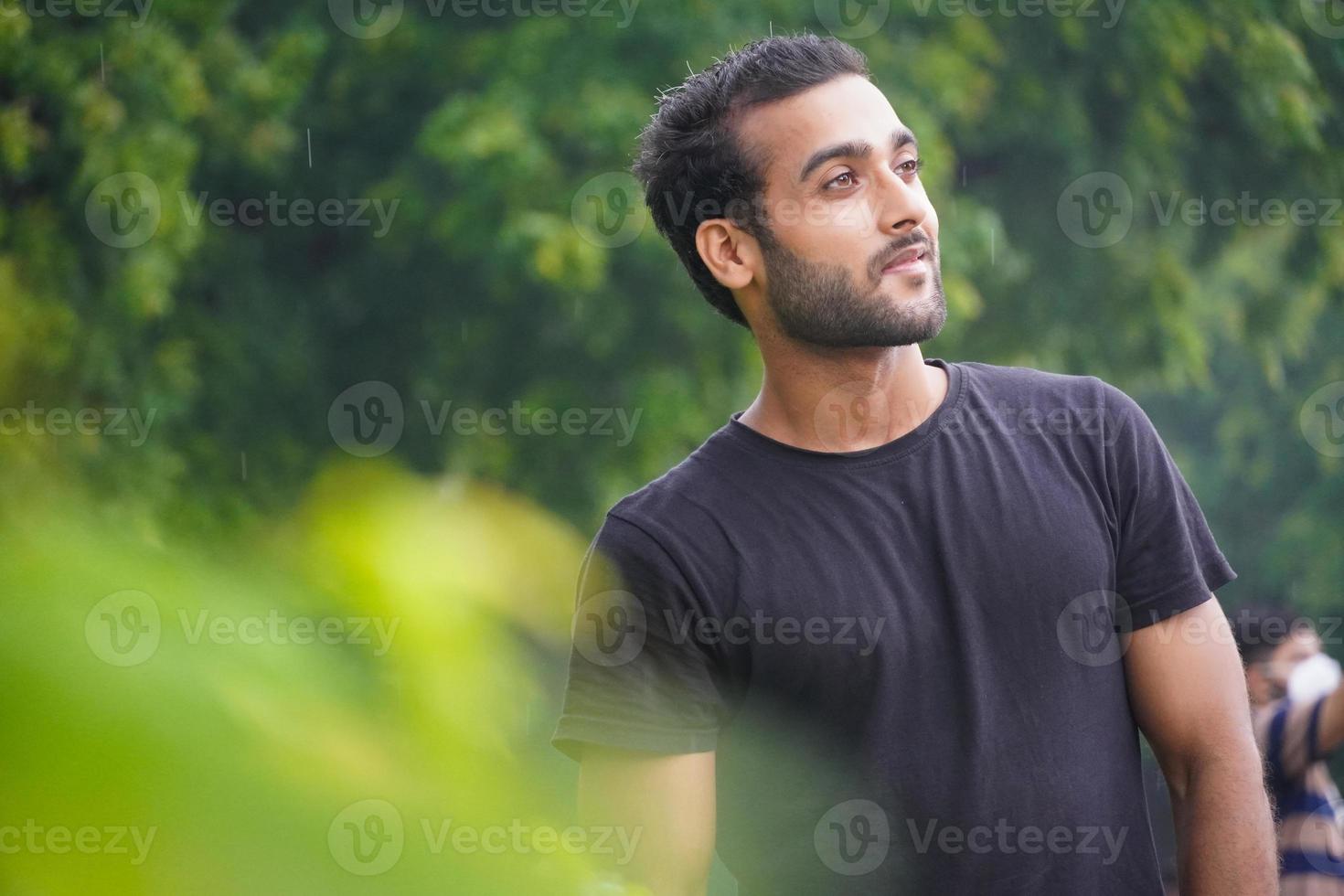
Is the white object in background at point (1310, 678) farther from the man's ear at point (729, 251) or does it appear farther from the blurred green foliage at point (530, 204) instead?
the man's ear at point (729, 251)

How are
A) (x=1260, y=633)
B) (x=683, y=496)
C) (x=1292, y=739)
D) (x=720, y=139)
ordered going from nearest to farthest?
(x=683, y=496), (x=720, y=139), (x=1292, y=739), (x=1260, y=633)

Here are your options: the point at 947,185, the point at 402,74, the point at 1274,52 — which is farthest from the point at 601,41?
the point at 1274,52

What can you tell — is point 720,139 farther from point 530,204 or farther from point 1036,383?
point 530,204

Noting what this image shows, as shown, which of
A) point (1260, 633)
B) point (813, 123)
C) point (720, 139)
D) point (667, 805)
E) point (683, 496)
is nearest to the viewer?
point (667, 805)

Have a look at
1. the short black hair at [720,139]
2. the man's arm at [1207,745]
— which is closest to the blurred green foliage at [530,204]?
the short black hair at [720,139]

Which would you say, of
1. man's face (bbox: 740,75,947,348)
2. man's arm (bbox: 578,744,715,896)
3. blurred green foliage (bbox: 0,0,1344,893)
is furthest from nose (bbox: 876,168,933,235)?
blurred green foliage (bbox: 0,0,1344,893)

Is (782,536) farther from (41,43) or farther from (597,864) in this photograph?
(41,43)

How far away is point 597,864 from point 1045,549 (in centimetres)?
174

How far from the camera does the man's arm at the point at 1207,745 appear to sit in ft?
6.98

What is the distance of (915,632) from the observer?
2072 millimetres

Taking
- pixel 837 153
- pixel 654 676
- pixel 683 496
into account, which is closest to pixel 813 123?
pixel 837 153

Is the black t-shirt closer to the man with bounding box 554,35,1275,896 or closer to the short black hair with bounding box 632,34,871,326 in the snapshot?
the man with bounding box 554,35,1275,896

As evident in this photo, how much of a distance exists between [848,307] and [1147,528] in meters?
0.56

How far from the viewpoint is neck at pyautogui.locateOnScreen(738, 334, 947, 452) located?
2.30 meters
